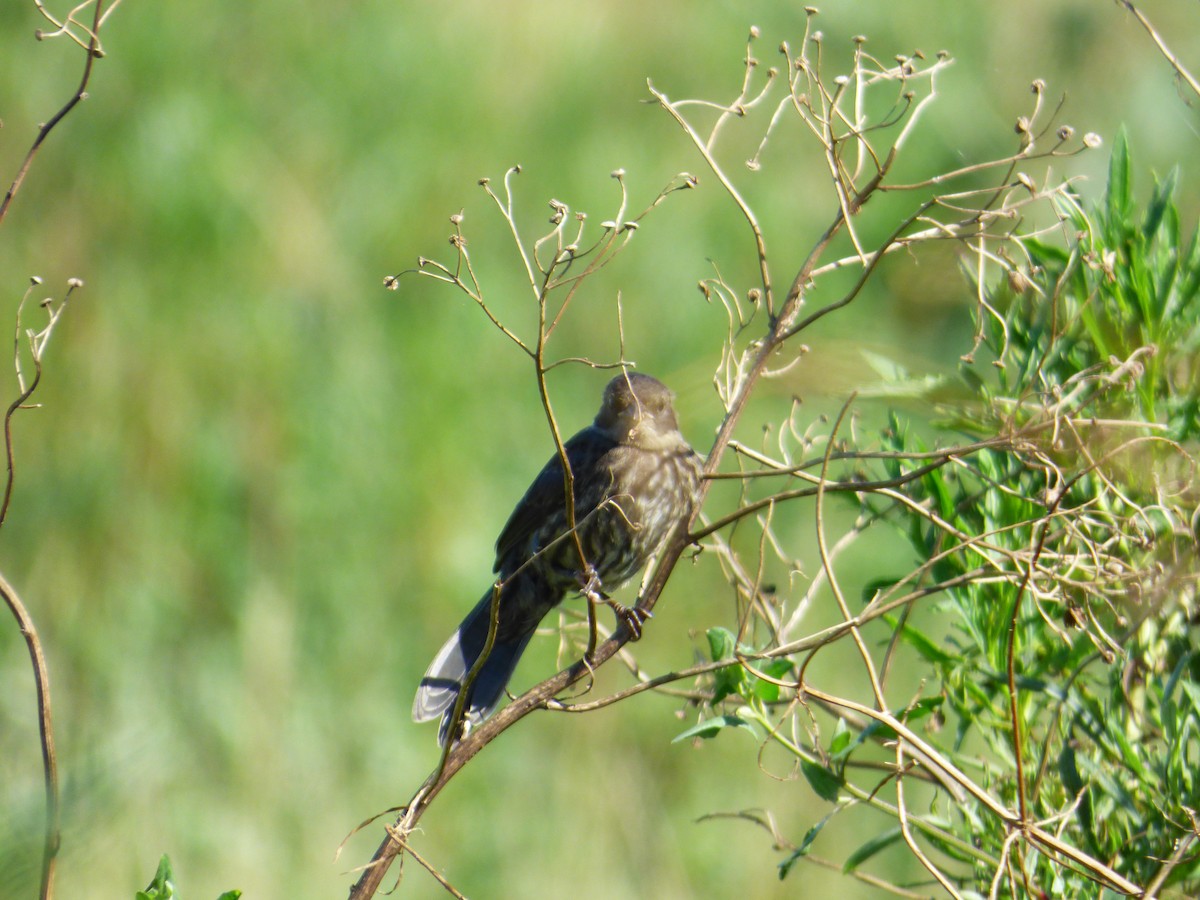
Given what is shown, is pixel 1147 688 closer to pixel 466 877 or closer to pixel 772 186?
pixel 466 877

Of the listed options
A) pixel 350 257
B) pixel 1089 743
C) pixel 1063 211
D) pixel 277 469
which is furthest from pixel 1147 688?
pixel 350 257

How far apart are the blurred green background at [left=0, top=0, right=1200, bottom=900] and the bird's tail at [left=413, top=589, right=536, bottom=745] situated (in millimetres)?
970

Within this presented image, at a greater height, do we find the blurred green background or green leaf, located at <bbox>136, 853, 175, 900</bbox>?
the blurred green background

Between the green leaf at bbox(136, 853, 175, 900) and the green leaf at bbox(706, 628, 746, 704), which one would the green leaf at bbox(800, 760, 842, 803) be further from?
the green leaf at bbox(136, 853, 175, 900)

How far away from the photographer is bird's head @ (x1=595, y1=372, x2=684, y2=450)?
12.5ft

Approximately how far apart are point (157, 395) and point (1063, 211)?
13.5 feet

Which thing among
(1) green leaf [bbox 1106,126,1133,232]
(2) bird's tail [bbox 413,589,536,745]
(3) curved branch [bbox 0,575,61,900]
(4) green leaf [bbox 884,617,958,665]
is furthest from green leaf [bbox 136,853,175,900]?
(1) green leaf [bbox 1106,126,1133,232]

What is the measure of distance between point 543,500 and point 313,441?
1859 mm

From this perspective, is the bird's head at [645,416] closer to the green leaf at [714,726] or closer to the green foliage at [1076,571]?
the green foliage at [1076,571]

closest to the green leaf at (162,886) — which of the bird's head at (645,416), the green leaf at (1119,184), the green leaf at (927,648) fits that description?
the green leaf at (927,648)

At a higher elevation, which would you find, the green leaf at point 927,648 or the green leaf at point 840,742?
the green leaf at point 927,648

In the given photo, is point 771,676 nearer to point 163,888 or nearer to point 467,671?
point 163,888

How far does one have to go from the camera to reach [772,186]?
7254 millimetres

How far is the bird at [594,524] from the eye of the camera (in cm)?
358
